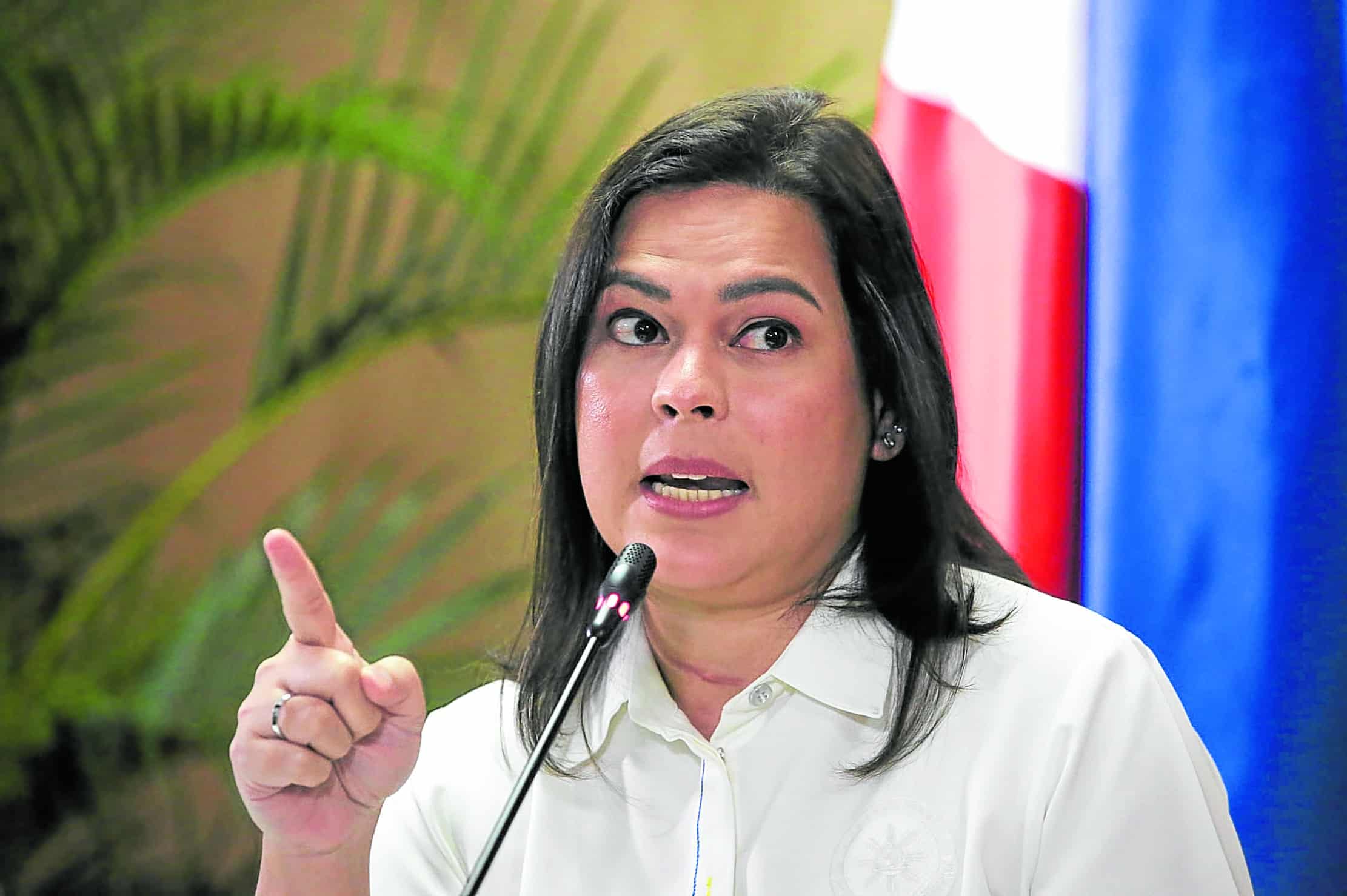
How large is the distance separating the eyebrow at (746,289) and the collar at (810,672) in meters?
0.32

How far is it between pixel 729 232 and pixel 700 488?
262mm

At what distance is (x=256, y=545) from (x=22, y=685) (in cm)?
45

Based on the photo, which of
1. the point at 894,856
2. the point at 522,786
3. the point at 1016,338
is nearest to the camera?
the point at 522,786

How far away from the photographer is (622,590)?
1.11m

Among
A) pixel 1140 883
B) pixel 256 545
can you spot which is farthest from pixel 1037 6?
pixel 256 545

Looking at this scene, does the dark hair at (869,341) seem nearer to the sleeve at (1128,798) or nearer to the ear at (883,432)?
the ear at (883,432)

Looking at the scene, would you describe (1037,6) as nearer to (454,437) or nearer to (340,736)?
(340,736)

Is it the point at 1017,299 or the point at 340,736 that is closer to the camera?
the point at 340,736

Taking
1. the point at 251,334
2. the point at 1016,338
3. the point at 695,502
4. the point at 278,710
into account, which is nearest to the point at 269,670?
the point at 278,710

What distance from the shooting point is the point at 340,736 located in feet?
4.04

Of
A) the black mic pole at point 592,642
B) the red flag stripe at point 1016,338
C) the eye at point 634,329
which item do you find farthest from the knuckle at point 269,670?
the red flag stripe at point 1016,338

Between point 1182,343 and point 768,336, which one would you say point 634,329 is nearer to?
point 768,336

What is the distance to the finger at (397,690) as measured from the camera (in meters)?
1.24

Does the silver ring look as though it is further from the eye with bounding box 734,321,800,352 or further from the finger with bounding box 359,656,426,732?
the eye with bounding box 734,321,800,352
